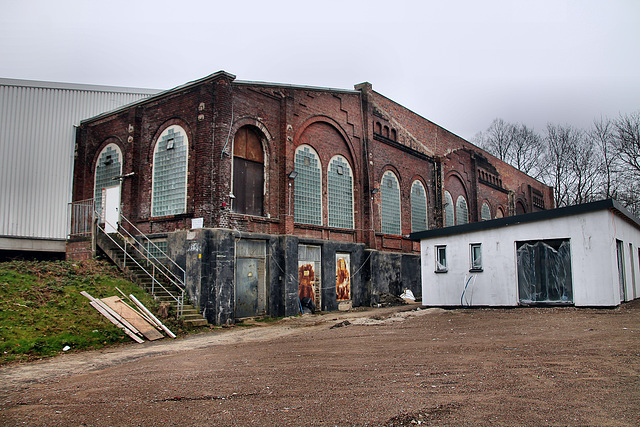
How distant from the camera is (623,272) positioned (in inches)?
639

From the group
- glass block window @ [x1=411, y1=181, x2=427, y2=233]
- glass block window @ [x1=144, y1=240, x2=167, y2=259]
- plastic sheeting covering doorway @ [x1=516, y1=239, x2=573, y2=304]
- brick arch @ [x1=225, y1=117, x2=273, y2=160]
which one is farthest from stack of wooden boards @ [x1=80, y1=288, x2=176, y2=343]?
glass block window @ [x1=411, y1=181, x2=427, y2=233]

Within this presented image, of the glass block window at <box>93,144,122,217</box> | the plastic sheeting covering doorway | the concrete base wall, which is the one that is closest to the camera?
the plastic sheeting covering doorway

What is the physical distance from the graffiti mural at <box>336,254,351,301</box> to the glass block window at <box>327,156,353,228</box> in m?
1.46

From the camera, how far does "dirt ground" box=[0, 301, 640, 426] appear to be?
531cm

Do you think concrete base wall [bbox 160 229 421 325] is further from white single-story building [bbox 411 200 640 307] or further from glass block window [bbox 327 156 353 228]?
white single-story building [bbox 411 200 640 307]

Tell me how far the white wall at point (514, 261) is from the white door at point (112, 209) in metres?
11.7

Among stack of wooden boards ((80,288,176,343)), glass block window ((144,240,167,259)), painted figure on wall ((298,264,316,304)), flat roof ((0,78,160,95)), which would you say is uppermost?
flat roof ((0,78,160,95))

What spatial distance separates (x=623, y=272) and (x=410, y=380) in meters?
13.0

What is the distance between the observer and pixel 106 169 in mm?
19938

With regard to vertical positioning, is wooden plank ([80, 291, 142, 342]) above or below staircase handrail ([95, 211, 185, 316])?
below

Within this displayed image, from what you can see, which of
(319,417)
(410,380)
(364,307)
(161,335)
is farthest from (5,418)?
(364,307)

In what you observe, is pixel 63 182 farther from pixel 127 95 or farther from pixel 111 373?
pixel 111 373

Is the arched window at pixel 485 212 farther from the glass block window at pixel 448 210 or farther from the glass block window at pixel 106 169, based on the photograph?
the glass block window at pixel 106 169

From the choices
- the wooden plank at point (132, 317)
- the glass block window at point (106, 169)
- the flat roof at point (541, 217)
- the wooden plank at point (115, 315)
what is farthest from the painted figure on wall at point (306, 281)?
the glass block window at point (106, 169)
